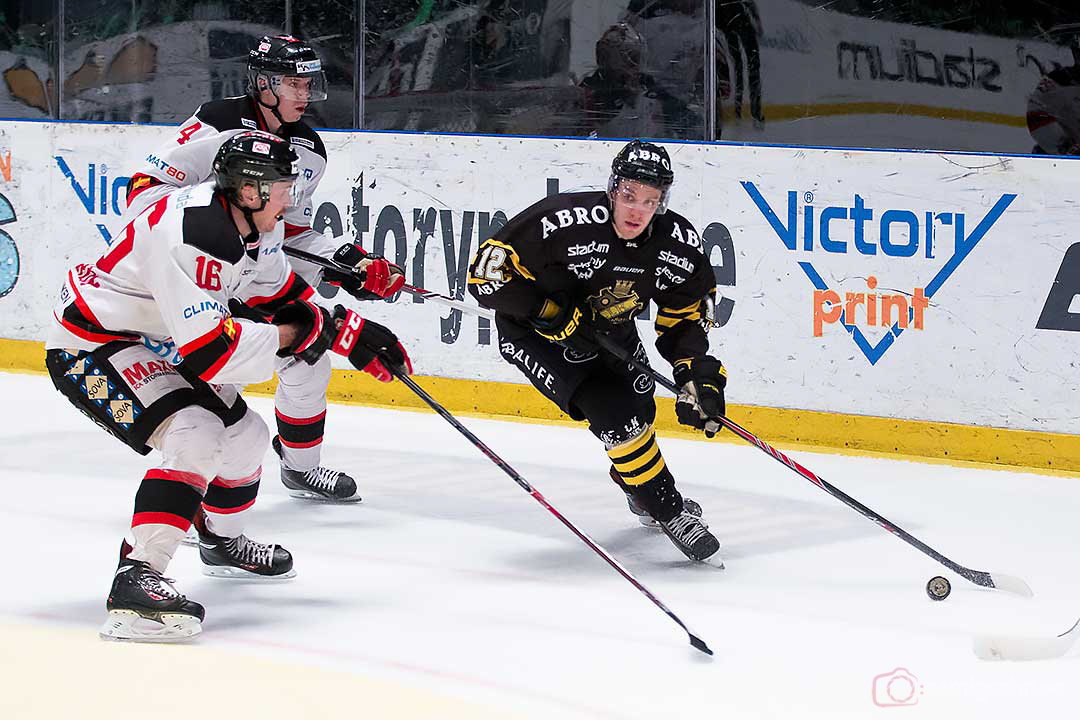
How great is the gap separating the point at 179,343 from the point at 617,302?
1.21 metres

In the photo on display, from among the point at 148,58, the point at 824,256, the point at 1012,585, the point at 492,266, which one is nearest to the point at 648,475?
the point at 492,266

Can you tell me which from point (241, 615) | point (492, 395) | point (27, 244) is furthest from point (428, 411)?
point (241, 615)

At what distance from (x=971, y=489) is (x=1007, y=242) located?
0.75m

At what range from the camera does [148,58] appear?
686 centimetres

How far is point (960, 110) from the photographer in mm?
5422

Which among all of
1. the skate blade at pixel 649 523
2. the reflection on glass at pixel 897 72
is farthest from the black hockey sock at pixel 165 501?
the reflection on glass at pixel 897 72

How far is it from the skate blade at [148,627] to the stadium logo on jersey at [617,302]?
129cm

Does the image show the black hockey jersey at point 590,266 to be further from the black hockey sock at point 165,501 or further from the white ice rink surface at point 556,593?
the black hockey sock at point 165,501

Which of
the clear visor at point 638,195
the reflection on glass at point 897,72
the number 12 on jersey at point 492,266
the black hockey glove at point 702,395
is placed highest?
the reflection on glass at point 897,72

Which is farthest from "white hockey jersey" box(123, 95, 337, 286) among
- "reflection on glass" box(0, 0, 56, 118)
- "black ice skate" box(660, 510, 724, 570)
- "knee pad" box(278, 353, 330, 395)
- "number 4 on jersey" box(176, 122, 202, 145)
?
"reflection on glass" box(0, 0, 56, 118)

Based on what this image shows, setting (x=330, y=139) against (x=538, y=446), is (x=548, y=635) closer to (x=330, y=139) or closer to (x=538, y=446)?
(x=538, y=446)

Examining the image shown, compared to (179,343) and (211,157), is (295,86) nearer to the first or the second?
(211,157)

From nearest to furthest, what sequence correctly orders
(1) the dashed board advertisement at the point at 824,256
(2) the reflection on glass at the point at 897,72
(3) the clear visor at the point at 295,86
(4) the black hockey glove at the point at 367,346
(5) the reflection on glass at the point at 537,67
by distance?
(4) the black hockey glove at the point at 367,346 → (3) the clear visor at the point at 295,86 → (1) the dashed board advertisement at the point at 824,256 → (2) the reflection on glass at the point at 897,72 → (5) the reflection on glass at the point at 537,67

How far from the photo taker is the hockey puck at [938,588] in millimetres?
3287
